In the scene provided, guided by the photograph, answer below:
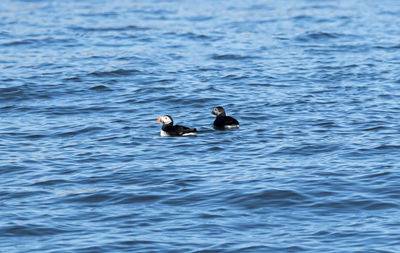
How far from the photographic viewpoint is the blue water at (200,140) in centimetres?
1152

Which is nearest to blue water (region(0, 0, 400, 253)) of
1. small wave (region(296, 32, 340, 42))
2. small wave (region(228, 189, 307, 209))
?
small wave (region(228, 189, 307, 209))

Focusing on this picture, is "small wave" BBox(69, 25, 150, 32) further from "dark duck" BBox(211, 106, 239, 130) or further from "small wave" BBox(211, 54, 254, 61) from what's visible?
"dark duck" BBox(211, 106, 239, 130)

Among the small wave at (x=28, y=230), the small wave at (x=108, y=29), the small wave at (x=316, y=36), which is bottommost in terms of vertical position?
the small wave at (x=28, y=230)

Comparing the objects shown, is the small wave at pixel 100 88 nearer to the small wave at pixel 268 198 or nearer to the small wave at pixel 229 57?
the small wave at pixel 229 57

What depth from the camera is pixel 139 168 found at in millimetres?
14930

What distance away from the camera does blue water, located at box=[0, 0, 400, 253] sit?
11.5 metres

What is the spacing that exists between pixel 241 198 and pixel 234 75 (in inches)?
514

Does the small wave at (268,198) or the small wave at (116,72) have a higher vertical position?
the small wave at (116,72)

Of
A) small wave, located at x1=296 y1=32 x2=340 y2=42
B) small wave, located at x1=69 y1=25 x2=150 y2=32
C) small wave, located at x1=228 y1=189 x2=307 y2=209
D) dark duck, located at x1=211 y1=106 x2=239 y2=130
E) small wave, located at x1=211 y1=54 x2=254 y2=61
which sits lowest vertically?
small wave, located at x1=228 y1=189 x2=307 y2=209

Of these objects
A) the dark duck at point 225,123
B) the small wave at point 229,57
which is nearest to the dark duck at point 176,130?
the dark duck at point 225,123

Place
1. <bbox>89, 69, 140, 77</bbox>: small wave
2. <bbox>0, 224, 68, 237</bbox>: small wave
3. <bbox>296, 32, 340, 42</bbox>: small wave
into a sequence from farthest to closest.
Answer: <bbox>296, 32, 340, 42</bbox>: small wave, <bbox>89, 69, 140, 77</bbox>: small wave, <bbox>0, 224, 68, 237</bbox>: small wave

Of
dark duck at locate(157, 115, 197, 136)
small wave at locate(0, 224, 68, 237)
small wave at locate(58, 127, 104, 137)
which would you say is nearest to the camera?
small wave at locate(0, 224, 68, 237)

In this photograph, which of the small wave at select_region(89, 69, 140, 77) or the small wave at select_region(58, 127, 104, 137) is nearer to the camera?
the small wave at select_region(58, 127, 104, 137)

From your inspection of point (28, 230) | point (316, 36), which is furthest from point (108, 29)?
point (28, 230)
